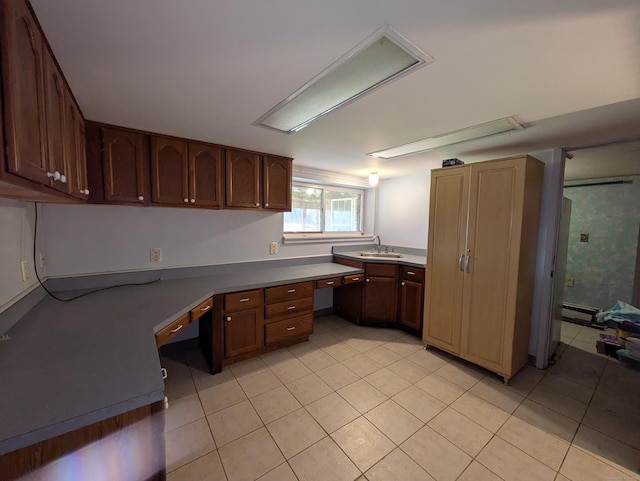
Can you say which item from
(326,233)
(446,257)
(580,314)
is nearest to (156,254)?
(326,233)

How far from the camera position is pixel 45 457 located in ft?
2.39

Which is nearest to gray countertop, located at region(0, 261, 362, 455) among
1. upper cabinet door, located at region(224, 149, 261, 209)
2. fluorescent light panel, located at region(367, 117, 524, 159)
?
upper cabinet door, located at region(224, 149, 261, 209)

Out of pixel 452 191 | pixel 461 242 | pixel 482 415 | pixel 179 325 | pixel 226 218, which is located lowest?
pixel 482 415

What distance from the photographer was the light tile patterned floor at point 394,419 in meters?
1.45

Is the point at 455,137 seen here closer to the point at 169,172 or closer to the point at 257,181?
the point at 257,181

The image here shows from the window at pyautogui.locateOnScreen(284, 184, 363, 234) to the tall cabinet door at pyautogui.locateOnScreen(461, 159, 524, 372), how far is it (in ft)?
6.54

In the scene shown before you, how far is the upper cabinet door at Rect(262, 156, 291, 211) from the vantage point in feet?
9.06

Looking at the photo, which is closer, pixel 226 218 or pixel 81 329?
pixel 81 329

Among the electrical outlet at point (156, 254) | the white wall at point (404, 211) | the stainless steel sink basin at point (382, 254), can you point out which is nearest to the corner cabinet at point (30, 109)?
the electrical outlet at point (156, 254)

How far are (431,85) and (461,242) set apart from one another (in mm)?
1589

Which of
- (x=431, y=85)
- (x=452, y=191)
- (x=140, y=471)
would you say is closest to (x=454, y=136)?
(x=452, y=191)

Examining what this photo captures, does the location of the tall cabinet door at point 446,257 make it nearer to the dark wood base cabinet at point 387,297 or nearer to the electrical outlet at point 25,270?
the dark wood base cabinet at point 387,297

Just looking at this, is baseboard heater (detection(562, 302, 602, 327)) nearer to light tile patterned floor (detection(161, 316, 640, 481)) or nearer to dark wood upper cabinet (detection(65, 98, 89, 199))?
light tile patterned floor (detection(161, 316, 640, 481))

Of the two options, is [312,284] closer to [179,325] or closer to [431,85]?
[179,325]
